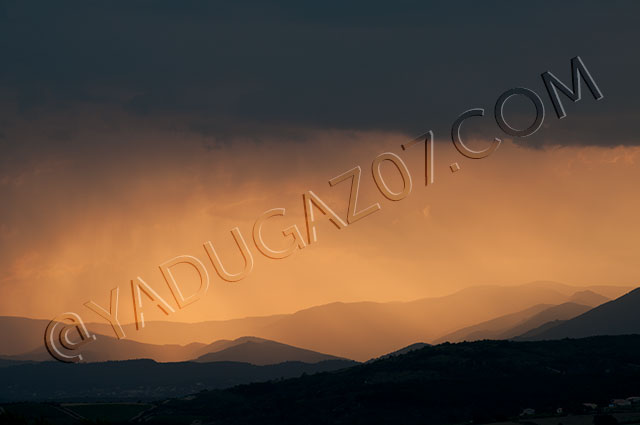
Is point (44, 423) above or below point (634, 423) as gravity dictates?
above

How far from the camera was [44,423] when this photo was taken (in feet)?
514

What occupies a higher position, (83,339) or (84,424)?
(83,339)

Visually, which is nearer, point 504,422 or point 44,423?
point 44,423

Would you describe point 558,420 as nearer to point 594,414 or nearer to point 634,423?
point 594,414

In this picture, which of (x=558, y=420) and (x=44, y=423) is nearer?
(x=44, y=423)

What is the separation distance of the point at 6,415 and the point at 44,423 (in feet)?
23.6

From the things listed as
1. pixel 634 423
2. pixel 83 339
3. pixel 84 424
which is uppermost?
pixel 83 339

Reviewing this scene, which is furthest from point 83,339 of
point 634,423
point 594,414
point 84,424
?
point 594,414

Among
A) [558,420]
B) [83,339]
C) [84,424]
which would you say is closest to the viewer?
[83,339]

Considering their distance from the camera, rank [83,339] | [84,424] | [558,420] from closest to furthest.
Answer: [83,339] → [84,424] → [558,420]

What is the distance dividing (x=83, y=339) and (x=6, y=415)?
42416mm

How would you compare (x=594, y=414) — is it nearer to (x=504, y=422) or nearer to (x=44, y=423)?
(x=504, y=422)

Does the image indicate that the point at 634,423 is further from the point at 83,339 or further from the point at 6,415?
the point at 6,415

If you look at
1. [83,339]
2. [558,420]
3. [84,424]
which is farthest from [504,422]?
[83,339]
